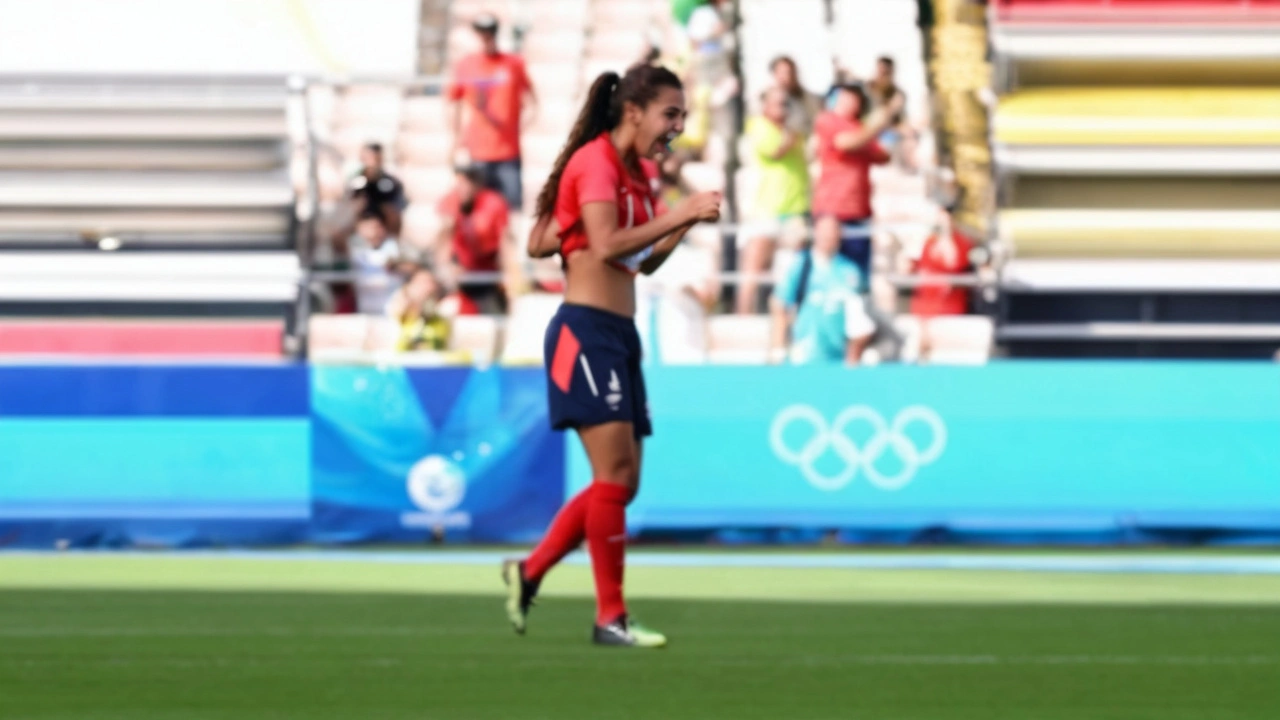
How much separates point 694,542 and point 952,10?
9116 millimetres

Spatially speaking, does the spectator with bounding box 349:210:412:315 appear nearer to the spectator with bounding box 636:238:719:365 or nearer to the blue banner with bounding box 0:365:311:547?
the spectator with bounding box 636:238:719:365

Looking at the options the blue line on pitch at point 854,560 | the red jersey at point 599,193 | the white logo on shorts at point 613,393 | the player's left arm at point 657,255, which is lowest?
the blue line on pitch at point 854,560

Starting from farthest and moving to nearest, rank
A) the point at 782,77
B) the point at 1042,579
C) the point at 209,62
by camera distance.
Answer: the point at 209,62, the point at 782,77, the point at 1042,579

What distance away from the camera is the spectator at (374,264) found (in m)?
17.6

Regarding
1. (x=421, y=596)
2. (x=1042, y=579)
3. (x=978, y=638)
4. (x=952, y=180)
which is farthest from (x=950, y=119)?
(x=978, y=638)

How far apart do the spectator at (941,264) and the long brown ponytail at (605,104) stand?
904cm

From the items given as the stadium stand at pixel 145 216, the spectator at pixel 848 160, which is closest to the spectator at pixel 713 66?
the spectator at pixel 848 160

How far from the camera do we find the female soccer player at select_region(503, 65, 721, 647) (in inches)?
322

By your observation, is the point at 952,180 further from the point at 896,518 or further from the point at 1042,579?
the point at 1042,579

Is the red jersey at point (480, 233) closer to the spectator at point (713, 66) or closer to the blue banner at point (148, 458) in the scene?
the spectator at point (713, 66)

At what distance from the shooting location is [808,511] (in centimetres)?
1503

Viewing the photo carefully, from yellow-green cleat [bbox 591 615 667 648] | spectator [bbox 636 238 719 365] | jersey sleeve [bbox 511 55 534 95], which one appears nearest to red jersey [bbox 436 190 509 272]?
jersey sleeve [bbox 511 55 534 95]

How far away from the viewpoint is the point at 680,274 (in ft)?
56.0

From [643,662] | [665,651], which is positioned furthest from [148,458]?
[643,662]
